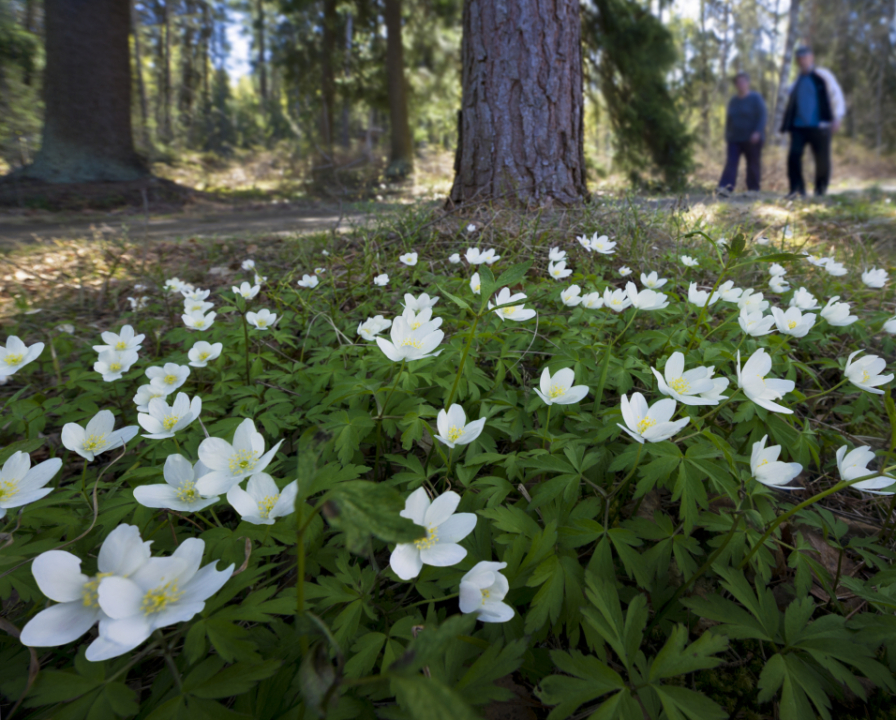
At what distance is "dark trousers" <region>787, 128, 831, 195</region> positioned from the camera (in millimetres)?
8133

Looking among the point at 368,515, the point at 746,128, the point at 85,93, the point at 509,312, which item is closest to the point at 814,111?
the point at 746,128

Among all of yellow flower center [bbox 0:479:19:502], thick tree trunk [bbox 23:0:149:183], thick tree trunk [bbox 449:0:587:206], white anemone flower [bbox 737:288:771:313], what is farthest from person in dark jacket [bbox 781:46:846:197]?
thick tree trunk [bbox 23:0:149:183]

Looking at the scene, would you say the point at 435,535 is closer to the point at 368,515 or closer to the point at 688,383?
the point at 368,515

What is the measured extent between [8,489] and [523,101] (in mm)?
4430

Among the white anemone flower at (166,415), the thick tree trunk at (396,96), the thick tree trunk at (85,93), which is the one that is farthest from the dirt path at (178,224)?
the thick tree trunk at (396,96)

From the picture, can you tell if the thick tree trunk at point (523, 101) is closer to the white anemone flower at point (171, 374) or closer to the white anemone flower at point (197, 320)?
the white anemone flower at point (197, 320)

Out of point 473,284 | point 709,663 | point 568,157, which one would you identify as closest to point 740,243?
point 473,284

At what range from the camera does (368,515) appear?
65 centimetres

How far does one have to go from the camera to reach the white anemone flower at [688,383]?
1261 mm

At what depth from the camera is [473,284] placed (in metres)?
2.02

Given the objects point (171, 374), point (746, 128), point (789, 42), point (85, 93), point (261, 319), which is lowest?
point (171, 374)

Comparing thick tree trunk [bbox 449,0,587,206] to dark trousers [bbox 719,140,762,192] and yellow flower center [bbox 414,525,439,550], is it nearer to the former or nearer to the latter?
yellow flower center [bbox 414,525,439,550]

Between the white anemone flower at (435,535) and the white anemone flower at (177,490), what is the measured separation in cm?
49

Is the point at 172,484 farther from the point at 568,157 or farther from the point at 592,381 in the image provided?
the point at 568,157
